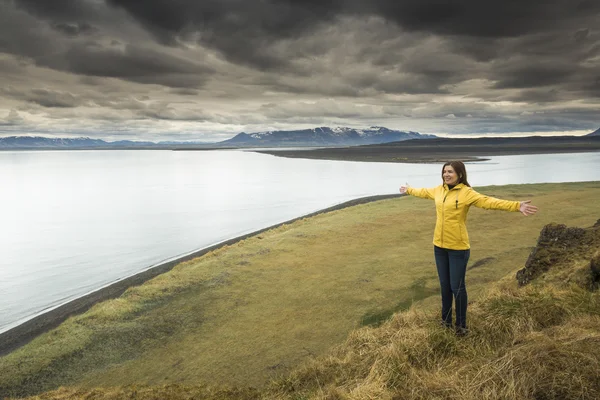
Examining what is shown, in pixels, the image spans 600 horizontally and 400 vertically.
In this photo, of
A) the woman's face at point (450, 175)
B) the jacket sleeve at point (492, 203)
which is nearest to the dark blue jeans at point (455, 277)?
the jacket sleeve at point (492, 203)

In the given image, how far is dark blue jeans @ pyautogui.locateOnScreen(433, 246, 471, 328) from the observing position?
765 cm

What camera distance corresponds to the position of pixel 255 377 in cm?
1086

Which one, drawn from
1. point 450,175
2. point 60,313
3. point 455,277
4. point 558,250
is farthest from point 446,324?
point 60,313

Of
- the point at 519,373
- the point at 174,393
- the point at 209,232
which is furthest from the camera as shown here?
the point at 209,232

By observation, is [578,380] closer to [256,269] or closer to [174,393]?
[174,393]

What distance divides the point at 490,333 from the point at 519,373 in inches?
78.5

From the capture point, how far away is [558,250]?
38.1ft

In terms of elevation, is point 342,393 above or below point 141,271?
above

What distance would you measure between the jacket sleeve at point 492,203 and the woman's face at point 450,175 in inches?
14.7

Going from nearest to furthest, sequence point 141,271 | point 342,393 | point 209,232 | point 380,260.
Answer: point 342,393 → point 380,260 → point 141,271 → point 209,232

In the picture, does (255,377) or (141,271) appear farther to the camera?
(141,271)

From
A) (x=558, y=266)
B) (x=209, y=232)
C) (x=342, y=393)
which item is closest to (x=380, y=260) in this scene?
(x=558, y=266)

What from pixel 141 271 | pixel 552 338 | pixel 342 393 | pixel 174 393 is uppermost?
pixel 552 338

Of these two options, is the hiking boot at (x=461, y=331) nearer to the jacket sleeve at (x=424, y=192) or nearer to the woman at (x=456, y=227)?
the woman at (x=456, y=227)
